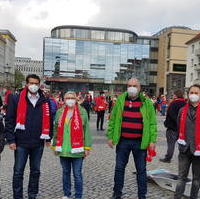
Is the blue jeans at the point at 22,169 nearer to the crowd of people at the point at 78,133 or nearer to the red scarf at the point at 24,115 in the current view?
the crowd of people at the point at 78,133

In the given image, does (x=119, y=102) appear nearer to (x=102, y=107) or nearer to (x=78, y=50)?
(x=102, y=107)

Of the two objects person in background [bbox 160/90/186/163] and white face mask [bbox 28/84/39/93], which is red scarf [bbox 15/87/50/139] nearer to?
white face mask [bbox 28/84/39/93]

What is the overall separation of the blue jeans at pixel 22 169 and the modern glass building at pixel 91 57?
78317 millimetres

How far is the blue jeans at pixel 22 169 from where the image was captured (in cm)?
519

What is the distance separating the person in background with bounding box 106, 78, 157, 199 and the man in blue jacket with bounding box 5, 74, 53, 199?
1.03m

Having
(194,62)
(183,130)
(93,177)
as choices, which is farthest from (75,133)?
(194,62)

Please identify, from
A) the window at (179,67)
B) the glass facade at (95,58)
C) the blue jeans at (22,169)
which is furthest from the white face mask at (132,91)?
the glass facade at (95,58)

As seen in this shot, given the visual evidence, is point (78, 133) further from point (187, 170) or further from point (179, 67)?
point (179, 67)

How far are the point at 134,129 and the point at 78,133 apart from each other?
0.85 metres

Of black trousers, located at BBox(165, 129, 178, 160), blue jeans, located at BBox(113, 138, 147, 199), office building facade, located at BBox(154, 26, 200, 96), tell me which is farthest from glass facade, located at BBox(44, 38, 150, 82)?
blue jeans, located at BBox(113, 138, 147, 199)

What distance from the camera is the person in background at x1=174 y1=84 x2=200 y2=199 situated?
A: 4973mm

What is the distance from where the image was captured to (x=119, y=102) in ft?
18.0

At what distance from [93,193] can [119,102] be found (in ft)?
5.35

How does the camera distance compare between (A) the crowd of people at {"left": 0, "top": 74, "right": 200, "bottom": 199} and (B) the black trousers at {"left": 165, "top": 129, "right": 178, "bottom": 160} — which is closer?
(A) the crowd of people at {"left": 0, "top": 74, "right": 200, "bottom": 199}
